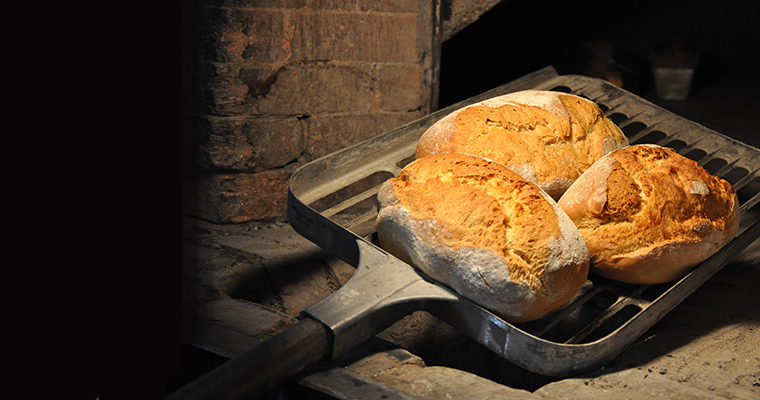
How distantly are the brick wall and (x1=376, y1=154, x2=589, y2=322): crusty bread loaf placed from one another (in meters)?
0.75

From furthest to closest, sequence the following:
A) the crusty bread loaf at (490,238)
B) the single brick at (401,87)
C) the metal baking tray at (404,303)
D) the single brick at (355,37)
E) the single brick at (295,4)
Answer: the single brick at (401,87) → the single brick at (355,37) → the single brick at (295,4) → the crusty bread loaf at (490,238) → the metal baking tray at (404,303)

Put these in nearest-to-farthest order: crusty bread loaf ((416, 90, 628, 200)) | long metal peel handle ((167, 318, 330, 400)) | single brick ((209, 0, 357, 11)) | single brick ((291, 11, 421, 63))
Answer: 1. long metal peel handle ((167, 318, 330, 400))
2. crusty bread loaf ((416, 90, 628, 200))
3. single brick ((209, 0, 357, 11))
4. single brick ((291, 11, 421, 63))

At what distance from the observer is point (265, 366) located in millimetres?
1110

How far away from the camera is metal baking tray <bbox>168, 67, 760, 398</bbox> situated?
117 centimetres

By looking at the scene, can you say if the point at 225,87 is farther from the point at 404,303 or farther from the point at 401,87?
the point at 404,303

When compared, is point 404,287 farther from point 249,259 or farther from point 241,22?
point 241,22

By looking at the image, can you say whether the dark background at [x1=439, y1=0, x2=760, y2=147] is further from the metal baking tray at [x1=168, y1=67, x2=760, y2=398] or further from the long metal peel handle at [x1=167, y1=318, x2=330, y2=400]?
the long metal peel handle at [x1=167, y1=318, x2=330, y2=400]

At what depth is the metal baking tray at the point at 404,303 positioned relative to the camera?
1174 millimetres

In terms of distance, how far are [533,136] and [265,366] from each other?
0.93m

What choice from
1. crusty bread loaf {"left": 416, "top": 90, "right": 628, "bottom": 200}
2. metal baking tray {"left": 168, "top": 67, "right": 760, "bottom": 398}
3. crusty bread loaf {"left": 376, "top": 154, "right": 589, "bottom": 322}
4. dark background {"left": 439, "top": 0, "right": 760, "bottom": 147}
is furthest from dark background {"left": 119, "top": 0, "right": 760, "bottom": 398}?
crusty bread loaf {"left": 376, "top": 154, "right": 589, "bottom": 322}

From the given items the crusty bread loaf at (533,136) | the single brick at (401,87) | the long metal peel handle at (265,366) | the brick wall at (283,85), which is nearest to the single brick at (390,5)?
the brick wall at (283,85)

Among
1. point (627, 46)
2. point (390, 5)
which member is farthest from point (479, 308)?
point (627, 46)

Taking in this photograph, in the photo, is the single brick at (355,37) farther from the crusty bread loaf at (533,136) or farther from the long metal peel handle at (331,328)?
the long metal peel handle at (331,328)

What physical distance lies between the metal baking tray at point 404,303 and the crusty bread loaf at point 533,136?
187mm
